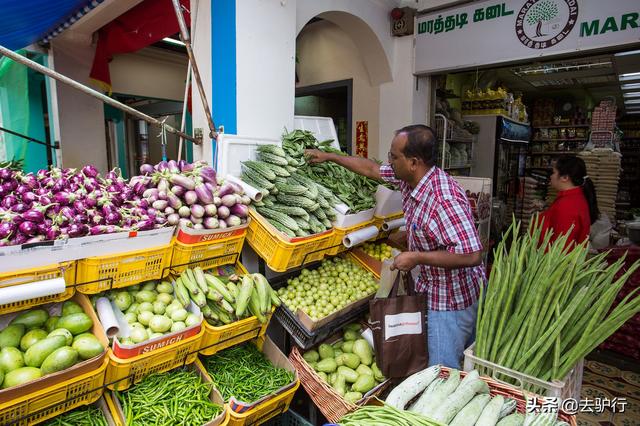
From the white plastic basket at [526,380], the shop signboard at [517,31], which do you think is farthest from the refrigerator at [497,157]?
the white plastic basket at [526,380]

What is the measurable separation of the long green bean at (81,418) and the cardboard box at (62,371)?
25 centimetres

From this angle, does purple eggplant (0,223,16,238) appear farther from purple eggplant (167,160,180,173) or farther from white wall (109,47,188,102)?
white wall (109,47,188,102)

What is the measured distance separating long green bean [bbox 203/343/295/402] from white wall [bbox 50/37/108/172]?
4.51 metres

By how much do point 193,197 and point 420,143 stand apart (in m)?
1.31

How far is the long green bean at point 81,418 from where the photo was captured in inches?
63.5

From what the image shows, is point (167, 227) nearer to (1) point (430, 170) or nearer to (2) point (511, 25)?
(1) point (430, 170)

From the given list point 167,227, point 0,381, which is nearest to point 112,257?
point 167,227

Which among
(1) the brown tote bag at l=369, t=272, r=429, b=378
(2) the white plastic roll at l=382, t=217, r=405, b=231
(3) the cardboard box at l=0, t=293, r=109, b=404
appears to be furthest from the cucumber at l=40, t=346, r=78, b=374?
(2) the white plastic roll at l=382, t=217, r=405, b=231

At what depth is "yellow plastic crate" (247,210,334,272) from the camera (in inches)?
88.8

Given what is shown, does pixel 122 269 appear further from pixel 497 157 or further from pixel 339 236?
pixel 497 157

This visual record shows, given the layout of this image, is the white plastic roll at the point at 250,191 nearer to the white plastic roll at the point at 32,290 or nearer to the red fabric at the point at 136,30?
the white plastic roll at the point at 32,290

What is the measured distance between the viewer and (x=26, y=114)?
5.25m

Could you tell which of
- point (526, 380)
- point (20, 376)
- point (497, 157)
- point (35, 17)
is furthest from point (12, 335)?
point (497, 157)

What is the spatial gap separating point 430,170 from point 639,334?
3184 millimetres
